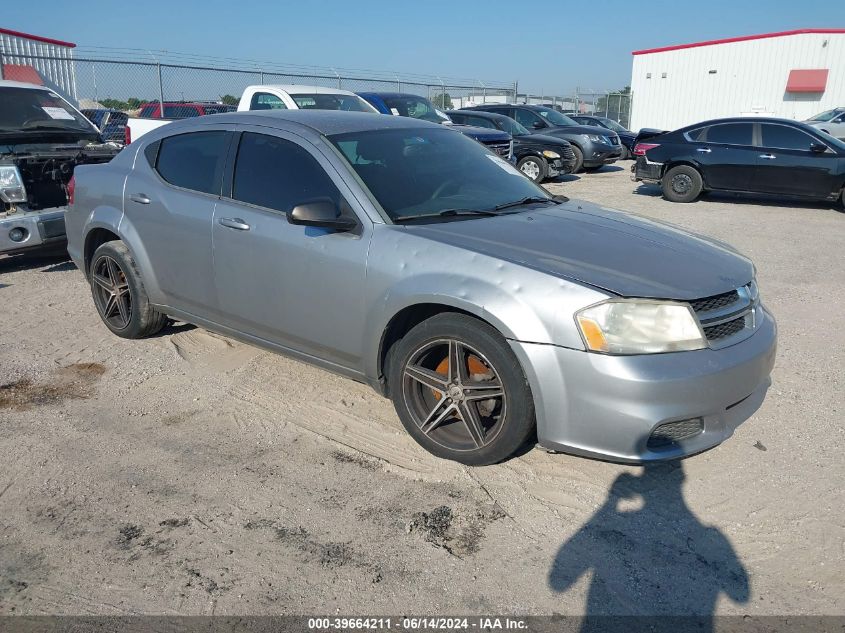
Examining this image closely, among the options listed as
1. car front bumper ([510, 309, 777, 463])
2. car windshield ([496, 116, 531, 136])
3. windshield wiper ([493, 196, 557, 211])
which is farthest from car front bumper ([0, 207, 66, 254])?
car windshield ([496, 116, 531, 136])

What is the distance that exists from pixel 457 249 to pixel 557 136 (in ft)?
49.4

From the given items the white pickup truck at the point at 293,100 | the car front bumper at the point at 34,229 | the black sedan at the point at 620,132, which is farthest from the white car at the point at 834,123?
the car front bumper at the point at 34,229

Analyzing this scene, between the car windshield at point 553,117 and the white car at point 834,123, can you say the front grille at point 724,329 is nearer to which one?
the car windshield at point 553,117

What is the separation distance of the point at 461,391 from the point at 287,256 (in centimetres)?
129

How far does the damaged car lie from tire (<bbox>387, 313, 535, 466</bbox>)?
12.9 feet

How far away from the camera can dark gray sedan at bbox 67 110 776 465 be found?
3102mm

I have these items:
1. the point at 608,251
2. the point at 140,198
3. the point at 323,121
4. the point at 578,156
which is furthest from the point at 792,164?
the point at 140,198

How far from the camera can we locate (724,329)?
3330 millimetres

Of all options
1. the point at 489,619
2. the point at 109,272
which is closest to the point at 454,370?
the point at 489,619

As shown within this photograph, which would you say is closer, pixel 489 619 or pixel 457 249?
pixel 489 619

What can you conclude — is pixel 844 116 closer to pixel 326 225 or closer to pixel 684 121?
pixel 684 121

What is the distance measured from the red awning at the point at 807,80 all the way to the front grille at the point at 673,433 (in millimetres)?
33182

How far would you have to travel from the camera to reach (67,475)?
353 cm

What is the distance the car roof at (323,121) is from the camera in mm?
4301
